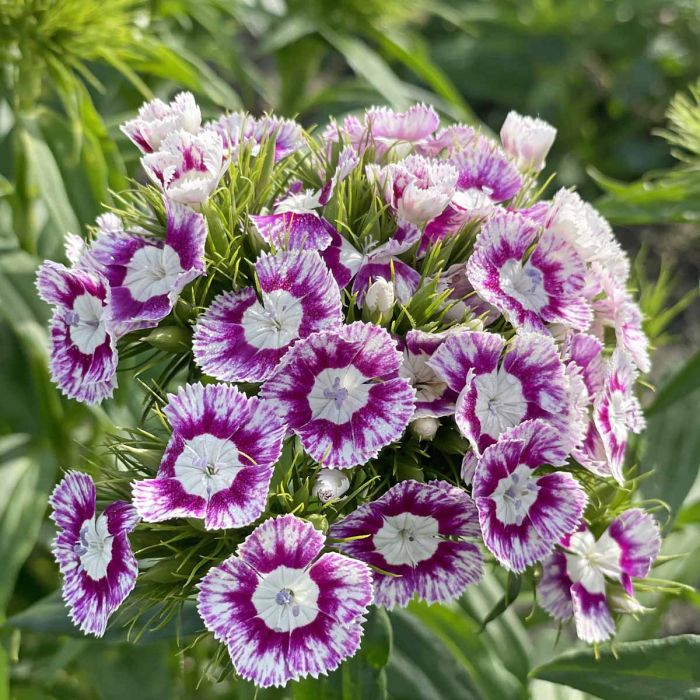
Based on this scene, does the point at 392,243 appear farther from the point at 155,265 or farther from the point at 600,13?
the point at 600,13

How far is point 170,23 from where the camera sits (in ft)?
8.33

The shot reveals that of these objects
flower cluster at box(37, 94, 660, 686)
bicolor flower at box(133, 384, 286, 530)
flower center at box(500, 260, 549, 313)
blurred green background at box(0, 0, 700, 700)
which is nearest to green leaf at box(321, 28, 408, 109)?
blurred green background at box(0, 0, 700, 700)

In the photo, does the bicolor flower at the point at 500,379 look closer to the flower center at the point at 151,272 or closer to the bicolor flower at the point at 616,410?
the bicolor flower at the point at 616,410

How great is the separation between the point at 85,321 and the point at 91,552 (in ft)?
0.92

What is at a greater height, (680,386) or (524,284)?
(524,284)

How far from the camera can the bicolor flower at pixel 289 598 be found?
3.56ft

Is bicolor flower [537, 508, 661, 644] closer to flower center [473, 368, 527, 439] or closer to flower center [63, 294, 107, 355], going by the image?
flower center [473, 368, 527, 439]

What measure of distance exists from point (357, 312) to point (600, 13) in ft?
9.28

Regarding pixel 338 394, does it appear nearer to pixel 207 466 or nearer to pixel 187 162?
pixel 207 466

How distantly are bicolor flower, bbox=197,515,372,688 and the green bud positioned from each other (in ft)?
0.85

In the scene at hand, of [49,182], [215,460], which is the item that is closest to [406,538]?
[215,460]

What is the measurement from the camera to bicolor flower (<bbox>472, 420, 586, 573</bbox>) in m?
1.14

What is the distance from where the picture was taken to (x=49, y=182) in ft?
6.06

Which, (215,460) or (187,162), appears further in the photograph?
(187,162)
